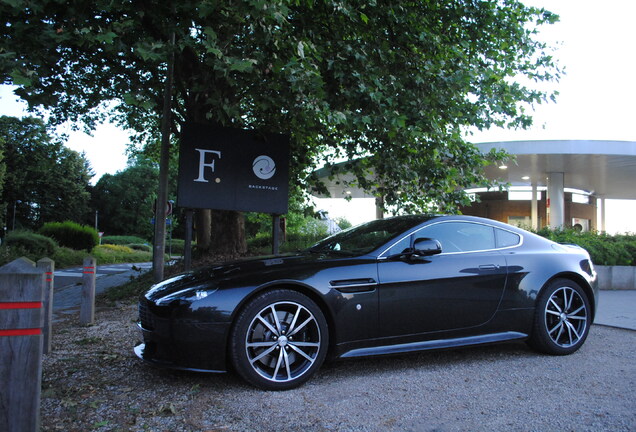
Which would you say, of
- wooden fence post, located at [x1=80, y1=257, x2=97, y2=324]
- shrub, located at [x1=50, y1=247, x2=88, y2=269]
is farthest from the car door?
shrub, located at [x1=50, y1=247, x2=88, y2=269]

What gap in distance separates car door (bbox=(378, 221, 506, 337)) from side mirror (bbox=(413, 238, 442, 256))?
0.09m

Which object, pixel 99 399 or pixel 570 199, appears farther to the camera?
pixel 570 199

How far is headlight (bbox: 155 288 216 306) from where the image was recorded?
3406mm

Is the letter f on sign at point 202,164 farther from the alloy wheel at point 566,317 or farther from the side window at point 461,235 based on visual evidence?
the alloy wheel at point 566,317

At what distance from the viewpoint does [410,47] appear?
26.7 ft

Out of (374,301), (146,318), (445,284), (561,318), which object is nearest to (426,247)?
(445,284)

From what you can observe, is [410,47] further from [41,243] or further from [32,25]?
[41,243]

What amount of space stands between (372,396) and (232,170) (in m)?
4.72

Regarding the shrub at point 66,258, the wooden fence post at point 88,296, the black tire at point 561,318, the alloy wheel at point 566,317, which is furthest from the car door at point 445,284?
the shrub at point 66,258

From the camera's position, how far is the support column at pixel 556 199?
19.8 m

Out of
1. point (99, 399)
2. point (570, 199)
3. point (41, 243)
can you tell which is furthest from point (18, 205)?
point (99, 399)

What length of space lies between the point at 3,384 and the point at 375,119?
576 centimetres

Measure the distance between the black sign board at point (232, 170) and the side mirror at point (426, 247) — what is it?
384cm

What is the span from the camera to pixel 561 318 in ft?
15.0
